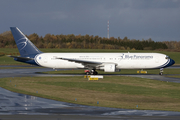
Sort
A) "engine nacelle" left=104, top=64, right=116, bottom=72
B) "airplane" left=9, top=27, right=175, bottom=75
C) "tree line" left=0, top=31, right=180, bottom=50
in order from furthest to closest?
"tree line" left=0, top=31, right=180, bottom=50 → "airplane" left=9, top=27, right=175, bottom=75 → "engine nacelle" left=104, top=64, right=116, bottom=72

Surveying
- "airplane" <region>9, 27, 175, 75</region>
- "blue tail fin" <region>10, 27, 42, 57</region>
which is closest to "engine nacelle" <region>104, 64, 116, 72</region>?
"airplane" <region>9, 27, 175, 75</region>

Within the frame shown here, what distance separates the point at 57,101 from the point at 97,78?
16713mm

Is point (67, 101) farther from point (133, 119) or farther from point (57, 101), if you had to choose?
point (133, 119)

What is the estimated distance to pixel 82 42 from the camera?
169 metres

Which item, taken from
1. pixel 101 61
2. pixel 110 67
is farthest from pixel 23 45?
pixel 110 67

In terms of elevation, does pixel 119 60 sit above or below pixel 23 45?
below

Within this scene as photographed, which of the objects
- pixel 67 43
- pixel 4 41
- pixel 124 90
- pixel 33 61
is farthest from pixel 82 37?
pixel 124 90

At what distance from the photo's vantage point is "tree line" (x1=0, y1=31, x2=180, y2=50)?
159125 mm

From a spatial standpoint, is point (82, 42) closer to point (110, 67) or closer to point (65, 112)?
point (110, 67)

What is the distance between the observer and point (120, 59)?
46.9 m

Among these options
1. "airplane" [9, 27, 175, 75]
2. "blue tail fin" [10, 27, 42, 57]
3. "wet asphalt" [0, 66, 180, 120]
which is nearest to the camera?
"wet asphalt" [0, 66, 180, 120]

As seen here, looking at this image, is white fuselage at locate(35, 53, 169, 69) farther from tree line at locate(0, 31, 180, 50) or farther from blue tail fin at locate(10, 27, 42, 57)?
tree line at locate(0, 31, 180, 50)

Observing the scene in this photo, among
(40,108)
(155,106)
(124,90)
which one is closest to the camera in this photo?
(40,108)

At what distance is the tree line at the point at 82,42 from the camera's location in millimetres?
159125
